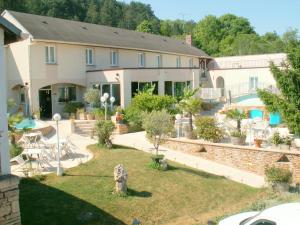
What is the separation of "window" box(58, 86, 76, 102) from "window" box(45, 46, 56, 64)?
8.52ft

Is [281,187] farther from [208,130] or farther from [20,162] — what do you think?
[20,162]

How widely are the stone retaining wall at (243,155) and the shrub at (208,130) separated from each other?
1.69 feet

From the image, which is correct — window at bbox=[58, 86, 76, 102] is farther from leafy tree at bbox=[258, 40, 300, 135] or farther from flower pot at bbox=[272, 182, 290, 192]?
flower pot at bbox=[272, 182, 290, 192]

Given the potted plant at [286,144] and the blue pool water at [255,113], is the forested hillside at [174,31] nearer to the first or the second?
the blue pool water at [255,113]

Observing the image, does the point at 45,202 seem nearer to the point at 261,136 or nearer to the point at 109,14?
the point at 261,136

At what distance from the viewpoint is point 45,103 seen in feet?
105

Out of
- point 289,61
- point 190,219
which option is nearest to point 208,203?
point 190,219

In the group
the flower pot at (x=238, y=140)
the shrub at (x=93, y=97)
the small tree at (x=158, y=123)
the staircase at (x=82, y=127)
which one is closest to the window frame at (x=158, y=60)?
the shrub at (x=93, y=97)

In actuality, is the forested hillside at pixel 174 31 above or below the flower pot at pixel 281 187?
above

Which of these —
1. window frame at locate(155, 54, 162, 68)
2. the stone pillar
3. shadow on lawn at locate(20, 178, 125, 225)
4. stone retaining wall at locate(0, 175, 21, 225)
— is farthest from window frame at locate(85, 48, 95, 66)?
stone retaining wall at locate(0, 175, 21, 225)

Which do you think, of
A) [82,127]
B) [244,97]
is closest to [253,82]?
[244,97]

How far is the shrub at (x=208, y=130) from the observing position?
22.6 metres

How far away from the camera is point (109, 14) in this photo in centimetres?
9856

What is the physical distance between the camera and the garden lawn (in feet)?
42.5
